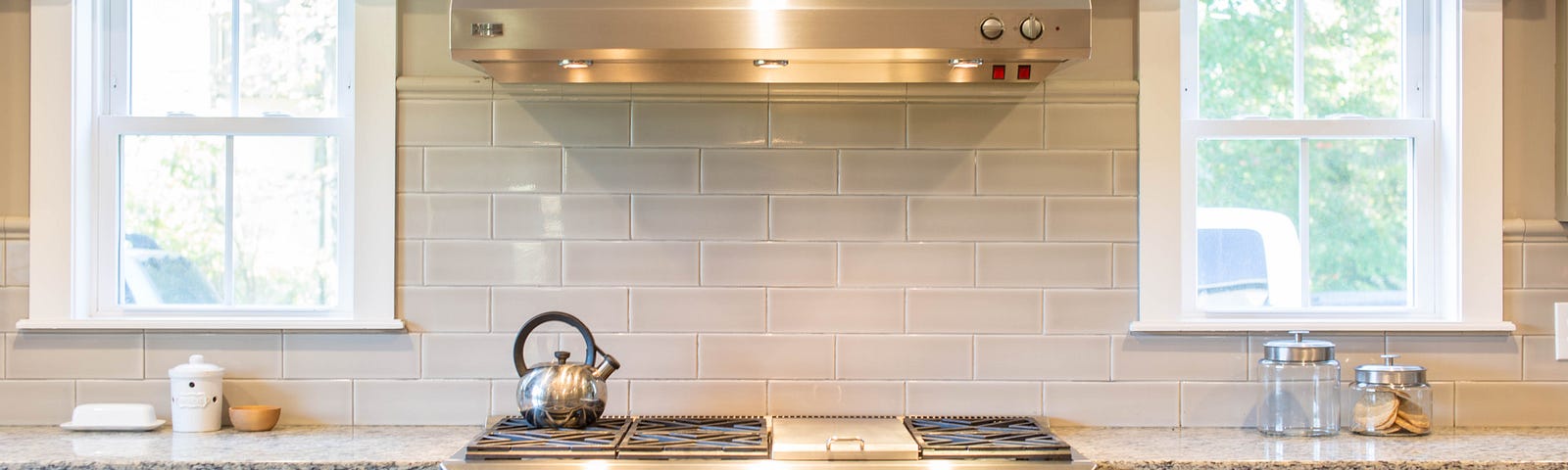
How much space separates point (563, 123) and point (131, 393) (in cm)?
106

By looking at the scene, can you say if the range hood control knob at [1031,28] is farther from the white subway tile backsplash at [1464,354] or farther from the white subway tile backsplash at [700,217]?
the white subway tile backsplash at [1464,354]

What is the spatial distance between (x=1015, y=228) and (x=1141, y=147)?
1.01 feet

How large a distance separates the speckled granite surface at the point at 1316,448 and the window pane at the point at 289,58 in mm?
1731

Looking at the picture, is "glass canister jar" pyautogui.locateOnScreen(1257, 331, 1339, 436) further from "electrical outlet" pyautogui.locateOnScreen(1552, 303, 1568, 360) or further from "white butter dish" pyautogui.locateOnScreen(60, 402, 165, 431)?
"white butter dish" pyautogui.locateOnScreen(60, 402, 165, 431)

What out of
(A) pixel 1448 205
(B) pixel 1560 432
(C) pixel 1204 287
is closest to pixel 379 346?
(C) pixel 1204 287

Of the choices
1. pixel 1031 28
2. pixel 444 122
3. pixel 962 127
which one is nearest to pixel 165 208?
pixel 444 122

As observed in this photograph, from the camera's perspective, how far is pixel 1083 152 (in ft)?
8.41

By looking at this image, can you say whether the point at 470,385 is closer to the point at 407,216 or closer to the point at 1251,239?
the point at 407,216

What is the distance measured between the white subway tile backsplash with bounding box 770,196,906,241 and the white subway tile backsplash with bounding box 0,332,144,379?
1.36 metres

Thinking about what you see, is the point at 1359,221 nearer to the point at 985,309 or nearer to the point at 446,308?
the point at 985,309

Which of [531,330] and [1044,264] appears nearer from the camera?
[531,330]

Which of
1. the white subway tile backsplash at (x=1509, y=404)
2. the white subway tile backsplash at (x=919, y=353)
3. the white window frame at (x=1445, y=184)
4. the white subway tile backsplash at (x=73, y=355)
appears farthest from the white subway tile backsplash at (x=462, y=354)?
the white subway tile backsplash at (x=1509, y=404)

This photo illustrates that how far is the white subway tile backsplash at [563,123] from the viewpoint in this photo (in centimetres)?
256

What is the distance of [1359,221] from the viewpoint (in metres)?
2.66
